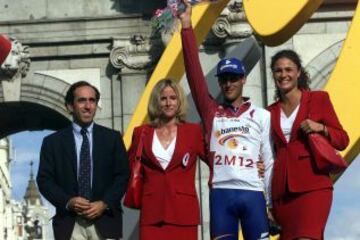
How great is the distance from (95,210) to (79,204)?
112 millimetres

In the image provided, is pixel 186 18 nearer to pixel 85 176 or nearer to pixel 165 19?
pixel 85 176

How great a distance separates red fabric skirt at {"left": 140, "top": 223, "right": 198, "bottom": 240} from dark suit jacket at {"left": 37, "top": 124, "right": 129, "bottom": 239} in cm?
32

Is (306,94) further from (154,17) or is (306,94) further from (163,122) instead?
(154,17)

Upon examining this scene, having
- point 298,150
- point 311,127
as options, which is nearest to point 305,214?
point 298,150

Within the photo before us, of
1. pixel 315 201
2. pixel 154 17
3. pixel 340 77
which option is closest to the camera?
pixel 315 201

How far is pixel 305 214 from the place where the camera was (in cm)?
724

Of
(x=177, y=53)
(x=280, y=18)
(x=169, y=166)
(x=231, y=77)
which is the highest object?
(x=177, y=53)

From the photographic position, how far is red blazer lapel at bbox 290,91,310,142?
295 inches

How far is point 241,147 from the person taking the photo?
7.47m

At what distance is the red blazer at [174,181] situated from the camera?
7.43 meters

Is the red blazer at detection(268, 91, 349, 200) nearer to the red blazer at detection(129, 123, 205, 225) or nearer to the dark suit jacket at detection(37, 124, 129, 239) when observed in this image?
the red blazer at detection(129, 123, 205, 225)

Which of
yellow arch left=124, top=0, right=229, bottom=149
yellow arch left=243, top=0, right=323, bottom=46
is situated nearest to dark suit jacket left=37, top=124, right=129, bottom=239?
yellow arch left=243, top=0, right=323, bottom=46

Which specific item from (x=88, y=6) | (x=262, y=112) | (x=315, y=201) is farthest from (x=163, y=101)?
(x=88, y=6)

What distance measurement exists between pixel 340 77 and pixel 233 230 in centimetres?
247
